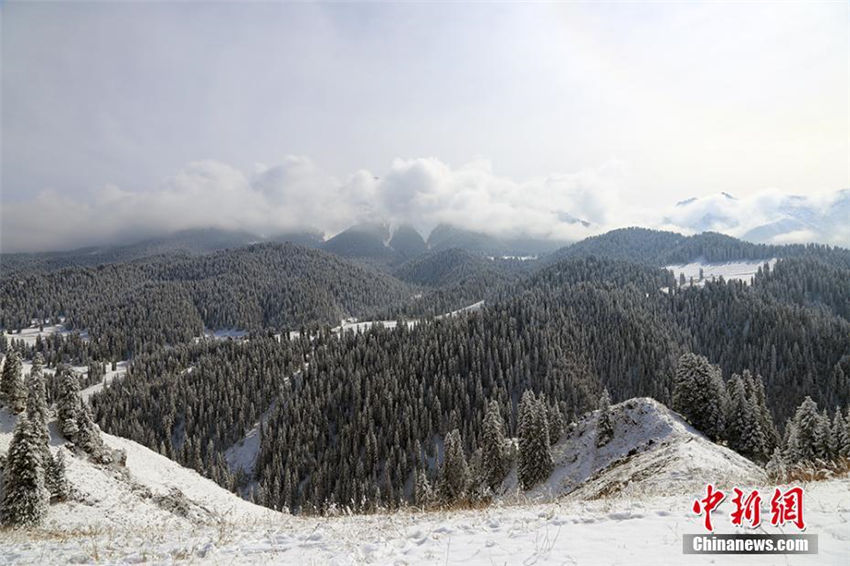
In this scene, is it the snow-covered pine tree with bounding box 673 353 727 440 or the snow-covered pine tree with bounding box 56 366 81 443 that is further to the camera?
the snow-covered pine tree with bounding box 673 353 727 440

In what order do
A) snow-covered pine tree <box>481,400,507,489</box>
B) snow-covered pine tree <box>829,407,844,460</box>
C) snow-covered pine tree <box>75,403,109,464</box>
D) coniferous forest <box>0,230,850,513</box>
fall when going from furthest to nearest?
1. coniferous forest <box>0,230,850,513</box>
2. snow-covered pine tree <box>481,400,507,489</box>
3. snow-covered pine tree <box>75,403,109,464</box>
4. snow-covered pine tree <box>829,407,844,460</box>

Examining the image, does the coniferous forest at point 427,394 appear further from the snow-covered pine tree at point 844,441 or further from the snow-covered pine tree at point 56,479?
the snow-covered pine tree at point 56,479

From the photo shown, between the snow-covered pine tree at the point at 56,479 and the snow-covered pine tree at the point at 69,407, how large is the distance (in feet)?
44.2

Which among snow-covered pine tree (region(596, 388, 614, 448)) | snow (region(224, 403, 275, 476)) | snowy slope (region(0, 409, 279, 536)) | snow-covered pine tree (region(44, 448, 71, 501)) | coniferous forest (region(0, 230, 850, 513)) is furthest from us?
snow (region(224, 403, 275, 476))

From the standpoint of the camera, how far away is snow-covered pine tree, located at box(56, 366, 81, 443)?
162 feet

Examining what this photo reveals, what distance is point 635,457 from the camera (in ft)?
149

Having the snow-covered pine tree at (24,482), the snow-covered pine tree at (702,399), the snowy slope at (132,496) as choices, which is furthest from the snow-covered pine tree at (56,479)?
the snow-covered pine tree at (702,399)

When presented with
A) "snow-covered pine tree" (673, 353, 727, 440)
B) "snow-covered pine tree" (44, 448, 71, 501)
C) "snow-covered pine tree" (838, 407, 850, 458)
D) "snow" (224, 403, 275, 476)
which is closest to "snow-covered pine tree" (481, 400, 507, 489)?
"snow-covered pine tree" (673, 353, 727, 440)

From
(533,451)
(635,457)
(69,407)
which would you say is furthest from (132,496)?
(635,457)

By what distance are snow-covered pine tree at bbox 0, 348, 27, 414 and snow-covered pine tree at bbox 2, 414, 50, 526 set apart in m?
25.5

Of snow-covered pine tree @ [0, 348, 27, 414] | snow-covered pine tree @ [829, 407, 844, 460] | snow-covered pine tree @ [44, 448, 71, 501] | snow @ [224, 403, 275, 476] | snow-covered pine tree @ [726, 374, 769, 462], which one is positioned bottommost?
snow @ [224, 403, 275, 476]

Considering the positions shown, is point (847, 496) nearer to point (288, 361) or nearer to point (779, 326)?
point (288, 361)

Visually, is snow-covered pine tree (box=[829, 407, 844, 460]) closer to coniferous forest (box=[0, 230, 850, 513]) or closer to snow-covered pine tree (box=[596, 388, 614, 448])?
coniferous forest (box=[0, 230, 850, 513])

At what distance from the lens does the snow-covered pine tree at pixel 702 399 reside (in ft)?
198
